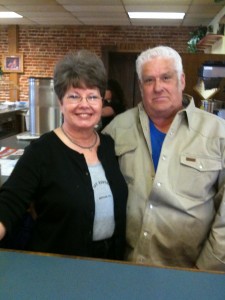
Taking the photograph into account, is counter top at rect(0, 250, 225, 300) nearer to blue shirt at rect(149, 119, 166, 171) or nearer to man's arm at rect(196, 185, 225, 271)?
man's arm at rect(196, 185, 225, 271)

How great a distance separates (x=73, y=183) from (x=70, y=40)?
7645 millimetres

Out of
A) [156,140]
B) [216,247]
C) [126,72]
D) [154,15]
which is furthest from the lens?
[126,72]

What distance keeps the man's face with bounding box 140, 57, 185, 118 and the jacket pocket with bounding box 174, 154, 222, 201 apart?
247 mm

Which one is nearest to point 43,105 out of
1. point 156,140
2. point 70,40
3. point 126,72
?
point 156,140

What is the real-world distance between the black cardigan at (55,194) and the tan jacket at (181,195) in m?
0.29

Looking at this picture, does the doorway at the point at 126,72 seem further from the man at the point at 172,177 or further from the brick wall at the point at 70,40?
the man at the point at 172,177

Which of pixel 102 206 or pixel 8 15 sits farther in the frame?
pixel 8 15

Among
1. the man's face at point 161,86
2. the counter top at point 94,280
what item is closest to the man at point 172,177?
the man's face at point 161,86

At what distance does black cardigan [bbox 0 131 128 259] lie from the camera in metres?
1.27

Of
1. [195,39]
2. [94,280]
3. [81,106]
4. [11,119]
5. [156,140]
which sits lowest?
[11,119]

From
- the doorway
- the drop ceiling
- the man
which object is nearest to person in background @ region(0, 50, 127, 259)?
the man

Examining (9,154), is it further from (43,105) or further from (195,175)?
(195,175)

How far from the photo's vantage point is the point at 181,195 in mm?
1520

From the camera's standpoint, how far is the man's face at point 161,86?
160cm
